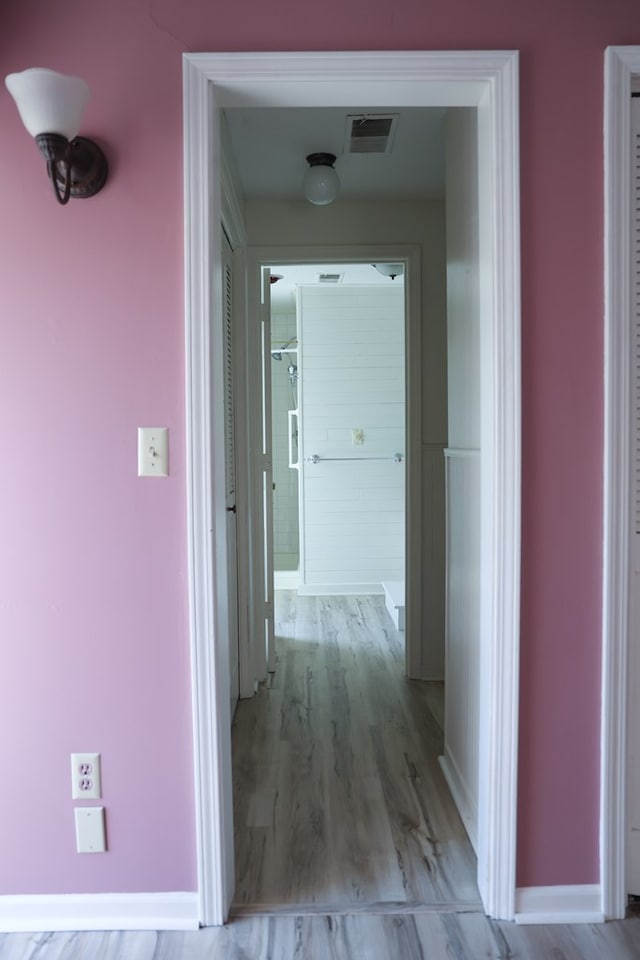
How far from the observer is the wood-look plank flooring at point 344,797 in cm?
172

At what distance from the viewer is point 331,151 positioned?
2613 millimetres

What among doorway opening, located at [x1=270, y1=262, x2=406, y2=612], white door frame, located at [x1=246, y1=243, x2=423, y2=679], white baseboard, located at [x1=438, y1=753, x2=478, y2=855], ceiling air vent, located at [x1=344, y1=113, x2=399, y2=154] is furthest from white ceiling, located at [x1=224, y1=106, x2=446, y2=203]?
white baseboard, located at [x1=438, y1=753, x2=478, y2=855]

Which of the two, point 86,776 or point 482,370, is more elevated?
point 482,370

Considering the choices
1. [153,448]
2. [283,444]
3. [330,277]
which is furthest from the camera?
[283,444]

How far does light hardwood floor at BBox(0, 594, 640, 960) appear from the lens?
59.7 inches

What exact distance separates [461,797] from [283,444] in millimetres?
→ 4400

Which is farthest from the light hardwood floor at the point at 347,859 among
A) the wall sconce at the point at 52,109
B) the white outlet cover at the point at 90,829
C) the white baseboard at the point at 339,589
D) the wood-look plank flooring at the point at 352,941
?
the white baseboard at the point at 339,589

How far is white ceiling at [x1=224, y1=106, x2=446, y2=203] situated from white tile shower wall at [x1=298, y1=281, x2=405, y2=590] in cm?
185

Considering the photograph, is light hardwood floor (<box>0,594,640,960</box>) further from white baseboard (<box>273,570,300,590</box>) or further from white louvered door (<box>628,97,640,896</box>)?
white baseboard (<box>273,570,300,590</box>)

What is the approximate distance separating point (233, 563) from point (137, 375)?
1.55m

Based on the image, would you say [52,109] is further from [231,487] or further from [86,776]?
[231,487]

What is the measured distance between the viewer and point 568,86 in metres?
1.50

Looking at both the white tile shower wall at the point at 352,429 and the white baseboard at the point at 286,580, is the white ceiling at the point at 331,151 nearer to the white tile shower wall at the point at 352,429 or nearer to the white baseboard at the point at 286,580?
the white tile shower wall at the point at 352,429

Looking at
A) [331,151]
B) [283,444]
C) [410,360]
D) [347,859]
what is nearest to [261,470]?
[410,360]
